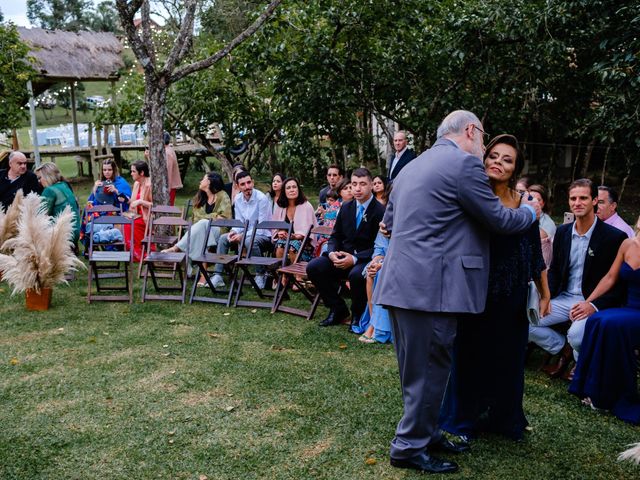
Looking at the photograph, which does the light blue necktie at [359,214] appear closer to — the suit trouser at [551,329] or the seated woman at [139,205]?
the suit trouser at [551,329]

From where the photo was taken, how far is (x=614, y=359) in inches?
188

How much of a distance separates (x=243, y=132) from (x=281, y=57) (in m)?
3.65

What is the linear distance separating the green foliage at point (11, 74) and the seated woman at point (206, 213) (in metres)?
5.82

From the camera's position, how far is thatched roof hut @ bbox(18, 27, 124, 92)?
19.3 meters

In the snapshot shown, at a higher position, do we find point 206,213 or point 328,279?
point 206,213

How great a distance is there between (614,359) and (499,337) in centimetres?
115

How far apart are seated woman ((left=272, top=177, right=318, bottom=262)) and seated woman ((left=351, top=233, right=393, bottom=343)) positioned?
5.92 ft

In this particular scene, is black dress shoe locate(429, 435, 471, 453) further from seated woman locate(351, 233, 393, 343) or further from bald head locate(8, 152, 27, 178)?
bald head locate(8, 152, 27, 178)

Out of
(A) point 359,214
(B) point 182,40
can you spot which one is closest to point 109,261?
(A) point 359,214

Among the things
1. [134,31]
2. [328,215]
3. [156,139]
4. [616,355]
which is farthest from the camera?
[156,139]

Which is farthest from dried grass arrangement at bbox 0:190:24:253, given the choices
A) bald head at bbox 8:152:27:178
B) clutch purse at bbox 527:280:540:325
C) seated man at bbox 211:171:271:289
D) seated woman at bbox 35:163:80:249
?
clutch purse at bbox 527:280:540:325

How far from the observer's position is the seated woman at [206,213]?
29.1 ft

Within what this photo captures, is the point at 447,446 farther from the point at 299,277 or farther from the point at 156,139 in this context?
the point at 156,139

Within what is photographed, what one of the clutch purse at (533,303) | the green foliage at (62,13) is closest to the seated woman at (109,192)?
the clutch purse at (533,303)
